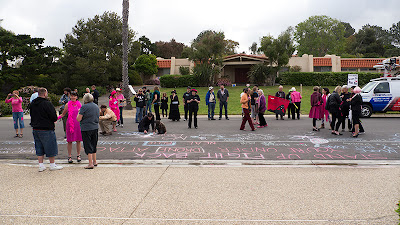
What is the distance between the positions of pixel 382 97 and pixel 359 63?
28.8m

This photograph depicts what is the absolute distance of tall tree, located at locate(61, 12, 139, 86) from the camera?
3378cm

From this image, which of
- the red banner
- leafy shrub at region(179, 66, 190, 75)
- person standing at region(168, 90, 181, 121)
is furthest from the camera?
leafy shrub at region(179, 66, 190, 75)

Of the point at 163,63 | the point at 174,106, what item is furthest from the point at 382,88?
the point at 163,63

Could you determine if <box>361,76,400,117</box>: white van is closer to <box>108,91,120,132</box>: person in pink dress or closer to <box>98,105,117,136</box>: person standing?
<box>108,91,120,132</box>: person in pink dress

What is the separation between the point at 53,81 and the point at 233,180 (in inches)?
1319

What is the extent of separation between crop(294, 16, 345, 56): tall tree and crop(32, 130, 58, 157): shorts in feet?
211

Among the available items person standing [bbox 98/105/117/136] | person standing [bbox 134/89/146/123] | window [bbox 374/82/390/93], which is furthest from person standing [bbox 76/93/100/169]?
window [bbox 374/82/390/93]

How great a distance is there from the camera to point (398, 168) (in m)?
6.86

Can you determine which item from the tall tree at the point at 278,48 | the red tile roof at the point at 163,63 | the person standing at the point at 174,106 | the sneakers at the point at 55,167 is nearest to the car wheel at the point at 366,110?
the person standing at the point at 174,106

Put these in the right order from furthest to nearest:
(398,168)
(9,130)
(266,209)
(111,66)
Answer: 1. (111,66)
2. (9,130)
3. (398,168)
4. (266,209)

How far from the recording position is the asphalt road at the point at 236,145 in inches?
325

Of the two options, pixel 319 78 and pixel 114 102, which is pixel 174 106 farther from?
pixel 319 78

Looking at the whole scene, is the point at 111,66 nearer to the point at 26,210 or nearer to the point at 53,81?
the point at 53,81

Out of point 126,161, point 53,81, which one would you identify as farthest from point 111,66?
point 126,161
